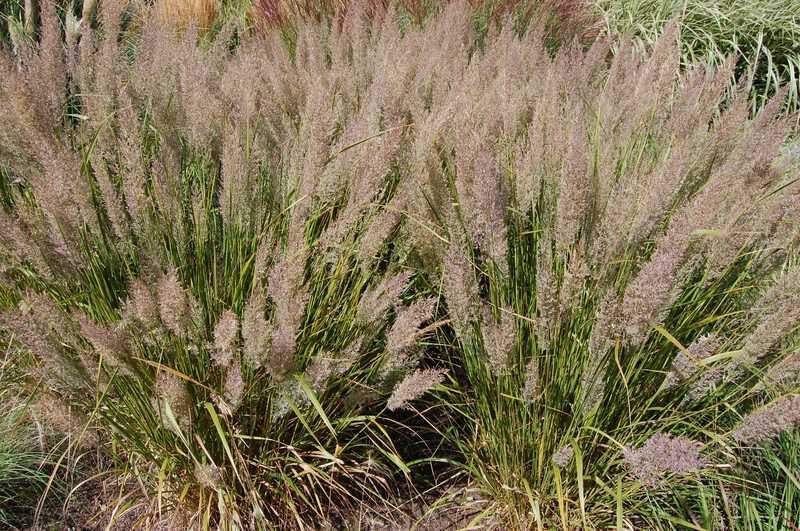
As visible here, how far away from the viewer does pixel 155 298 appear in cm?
167

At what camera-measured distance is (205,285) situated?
1915 millimetres

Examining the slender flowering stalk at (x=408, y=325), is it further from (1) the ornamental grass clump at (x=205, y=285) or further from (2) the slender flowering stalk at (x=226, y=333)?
(2) the slender flowering stalk at (x=226, y=333)

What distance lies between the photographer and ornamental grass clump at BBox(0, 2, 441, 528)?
1551 millimetres

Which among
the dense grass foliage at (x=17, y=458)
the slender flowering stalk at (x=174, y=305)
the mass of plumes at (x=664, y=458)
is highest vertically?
the slender flowering stalk at (x=174, y=305)

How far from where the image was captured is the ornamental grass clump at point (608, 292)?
1.52 m

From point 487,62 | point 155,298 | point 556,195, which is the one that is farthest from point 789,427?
point 487,62

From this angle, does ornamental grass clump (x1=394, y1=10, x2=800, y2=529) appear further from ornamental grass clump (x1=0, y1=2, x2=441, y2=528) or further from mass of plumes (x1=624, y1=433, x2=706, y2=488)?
ornamental grass clump (x1=0, y1=2, x2=441, y2=528)

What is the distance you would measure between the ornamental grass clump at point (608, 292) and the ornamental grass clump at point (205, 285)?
0.22 m

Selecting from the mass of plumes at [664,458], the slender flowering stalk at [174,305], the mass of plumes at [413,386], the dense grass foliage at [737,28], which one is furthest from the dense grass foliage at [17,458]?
the dense grass foliage at [737,28]

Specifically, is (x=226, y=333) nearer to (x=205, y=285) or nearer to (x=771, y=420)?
(x=205, y=285)

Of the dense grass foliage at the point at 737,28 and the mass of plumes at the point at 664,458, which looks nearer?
the mass of plumes at the point at 664,458

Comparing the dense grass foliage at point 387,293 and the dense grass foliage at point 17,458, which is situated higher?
the dense grass foliage at point 387,293

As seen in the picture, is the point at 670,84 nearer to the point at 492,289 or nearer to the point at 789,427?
the point at 492,289

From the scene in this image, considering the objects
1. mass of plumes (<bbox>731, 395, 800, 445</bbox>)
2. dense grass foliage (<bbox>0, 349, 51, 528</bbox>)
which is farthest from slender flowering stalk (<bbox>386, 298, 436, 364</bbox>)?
dense grass foliage (<bbox>0, 349, 51, 528</bbox>)
